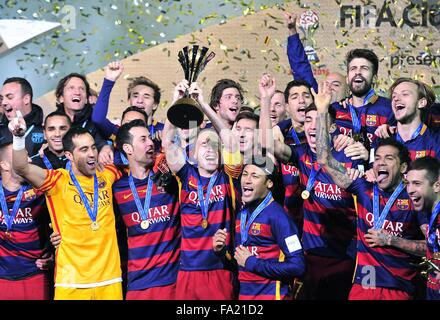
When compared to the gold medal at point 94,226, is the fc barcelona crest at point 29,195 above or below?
above

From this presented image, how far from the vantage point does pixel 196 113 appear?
6770mm

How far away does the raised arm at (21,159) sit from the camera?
20.2 ft

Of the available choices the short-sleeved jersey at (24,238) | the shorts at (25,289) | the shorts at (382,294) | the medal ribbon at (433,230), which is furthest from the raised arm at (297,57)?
the shorts at (25,289)

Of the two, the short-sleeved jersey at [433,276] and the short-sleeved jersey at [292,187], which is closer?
the short-sleeved jersey at [433,276]

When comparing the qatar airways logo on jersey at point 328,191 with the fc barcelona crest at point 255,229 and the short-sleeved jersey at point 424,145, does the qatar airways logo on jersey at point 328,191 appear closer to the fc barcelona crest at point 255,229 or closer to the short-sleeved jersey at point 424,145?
the short-sleeved jersey at point 424,145

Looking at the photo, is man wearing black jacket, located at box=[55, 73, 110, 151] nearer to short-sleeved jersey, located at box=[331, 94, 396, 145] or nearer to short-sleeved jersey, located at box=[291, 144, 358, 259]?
short-sleeved jersey, located at box=[291, 144, 358, 259]

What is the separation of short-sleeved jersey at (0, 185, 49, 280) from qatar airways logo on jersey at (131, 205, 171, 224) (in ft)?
2.61

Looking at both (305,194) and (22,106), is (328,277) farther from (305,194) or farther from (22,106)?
(22,106)

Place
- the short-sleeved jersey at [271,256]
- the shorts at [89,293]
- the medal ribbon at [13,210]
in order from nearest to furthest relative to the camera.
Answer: the short-sleeved jersey at [271,256], the shorts at [89,293], the medal ribbon at [13,210]

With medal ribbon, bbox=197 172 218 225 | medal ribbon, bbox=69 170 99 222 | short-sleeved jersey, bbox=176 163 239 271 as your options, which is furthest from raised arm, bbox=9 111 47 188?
medal ribbon, bbox=197 172 218 225

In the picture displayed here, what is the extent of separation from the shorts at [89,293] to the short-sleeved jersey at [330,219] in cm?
142

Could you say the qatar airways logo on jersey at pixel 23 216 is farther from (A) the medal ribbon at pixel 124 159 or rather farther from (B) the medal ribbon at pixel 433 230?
(B) the medal ribbon at pixel 433 230

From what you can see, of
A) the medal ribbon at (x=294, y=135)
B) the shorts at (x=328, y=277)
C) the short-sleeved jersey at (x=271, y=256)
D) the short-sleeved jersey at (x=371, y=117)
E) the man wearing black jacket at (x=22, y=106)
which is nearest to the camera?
the short-sleeved jersey at (x=271, y=256)

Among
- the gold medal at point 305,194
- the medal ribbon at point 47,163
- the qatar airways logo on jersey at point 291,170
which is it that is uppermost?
the medal ribbon at point 47,163
